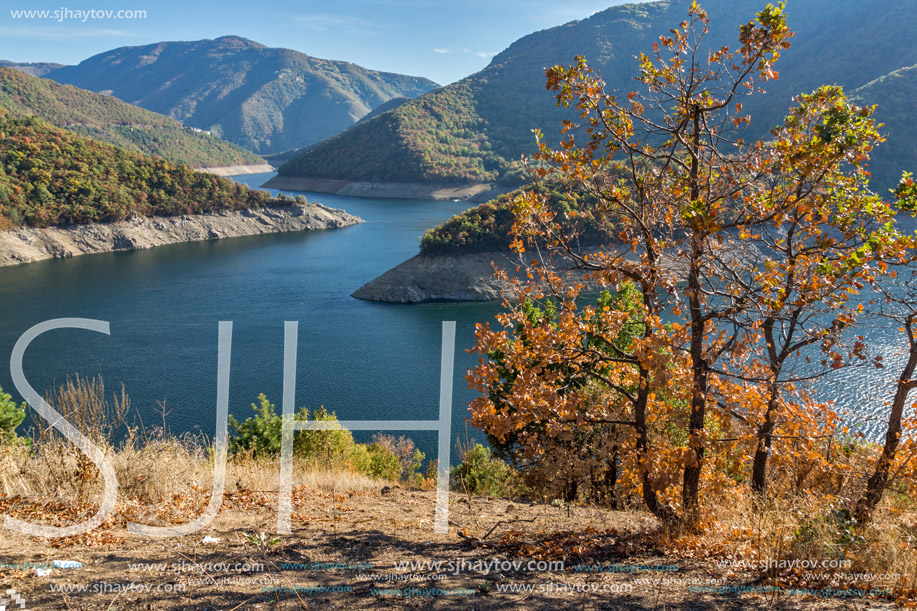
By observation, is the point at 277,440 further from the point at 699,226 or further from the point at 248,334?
the point at 248,334

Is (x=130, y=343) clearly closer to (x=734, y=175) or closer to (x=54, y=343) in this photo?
(x=54, y=343)

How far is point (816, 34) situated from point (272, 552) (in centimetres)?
15561

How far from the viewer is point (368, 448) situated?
19109 millimetres

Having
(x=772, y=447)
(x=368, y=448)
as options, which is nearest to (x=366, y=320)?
(x=368, y=448)

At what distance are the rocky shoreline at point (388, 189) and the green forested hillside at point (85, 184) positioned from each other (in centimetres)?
3969

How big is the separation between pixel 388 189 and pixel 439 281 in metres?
82.7

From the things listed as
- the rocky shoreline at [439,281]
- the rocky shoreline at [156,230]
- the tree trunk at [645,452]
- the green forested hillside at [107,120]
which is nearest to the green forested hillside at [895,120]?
the rocky shoreline at [439,281]

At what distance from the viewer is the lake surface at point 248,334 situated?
2711 centimetres

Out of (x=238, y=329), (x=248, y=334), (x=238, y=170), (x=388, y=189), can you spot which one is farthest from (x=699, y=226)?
(x=238, y=170)

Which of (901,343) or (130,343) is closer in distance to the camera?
(901,343)

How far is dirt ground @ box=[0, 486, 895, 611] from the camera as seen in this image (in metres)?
3.89

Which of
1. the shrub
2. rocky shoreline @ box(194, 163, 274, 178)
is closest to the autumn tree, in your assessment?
the shrub

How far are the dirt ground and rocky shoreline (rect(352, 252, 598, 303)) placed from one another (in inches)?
1753

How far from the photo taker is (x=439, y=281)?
5131cm
